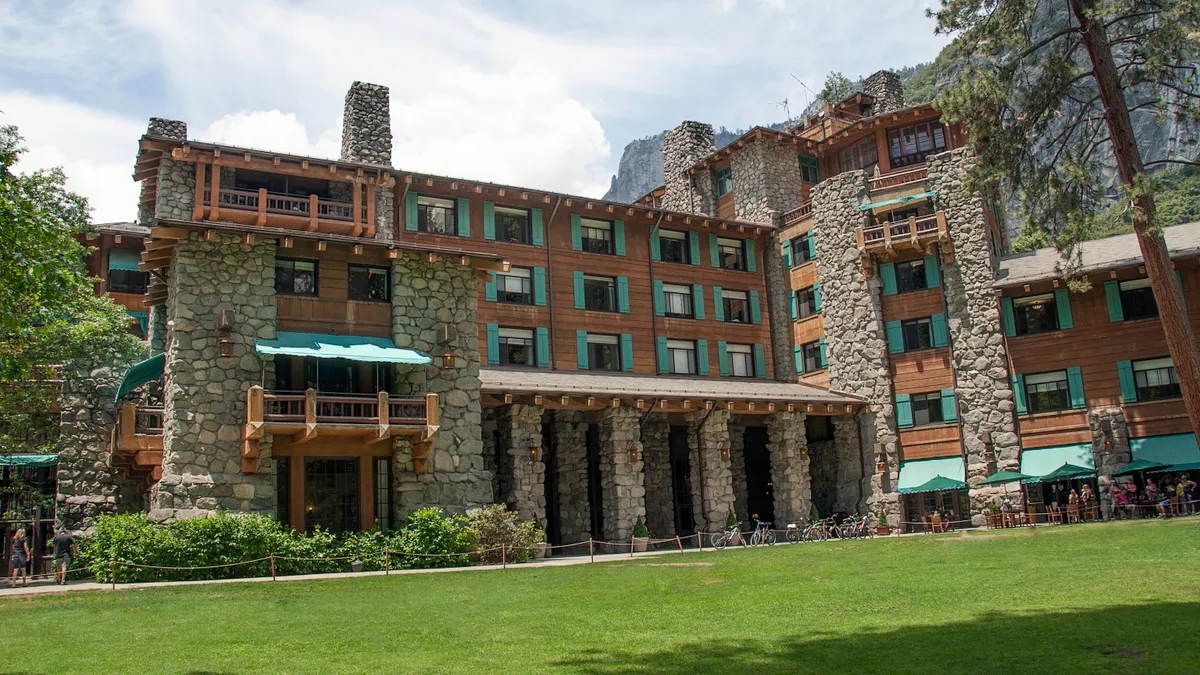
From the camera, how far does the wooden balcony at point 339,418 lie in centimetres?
2644

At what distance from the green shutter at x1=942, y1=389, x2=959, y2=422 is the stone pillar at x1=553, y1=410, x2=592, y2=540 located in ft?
48.2

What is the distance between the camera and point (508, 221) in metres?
40.2

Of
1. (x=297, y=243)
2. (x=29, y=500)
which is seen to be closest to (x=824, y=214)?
(x=297, y=243)

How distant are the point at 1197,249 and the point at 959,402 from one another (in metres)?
10.0

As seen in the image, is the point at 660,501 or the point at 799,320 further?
the point at 799,320

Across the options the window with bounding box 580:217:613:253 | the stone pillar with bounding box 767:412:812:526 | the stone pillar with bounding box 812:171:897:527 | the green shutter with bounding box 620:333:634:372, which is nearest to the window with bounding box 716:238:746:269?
A: the stone pillar with bounding box 812:171:897:527

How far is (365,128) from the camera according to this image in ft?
128

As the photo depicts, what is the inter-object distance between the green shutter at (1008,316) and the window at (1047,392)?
190 cm

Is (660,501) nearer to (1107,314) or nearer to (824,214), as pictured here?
(824,214)

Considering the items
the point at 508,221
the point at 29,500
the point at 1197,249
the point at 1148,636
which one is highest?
the point at 508,221

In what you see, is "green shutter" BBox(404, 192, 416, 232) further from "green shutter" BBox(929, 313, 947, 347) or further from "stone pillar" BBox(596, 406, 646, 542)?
"green shutter" BBox(929, 313, 947, 347)

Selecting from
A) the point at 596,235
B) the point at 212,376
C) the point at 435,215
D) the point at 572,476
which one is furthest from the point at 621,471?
the point at 212,376

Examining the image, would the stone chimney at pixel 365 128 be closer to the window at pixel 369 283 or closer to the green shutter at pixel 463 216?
the green shutter at pixel 463 216

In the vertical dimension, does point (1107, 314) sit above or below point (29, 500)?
above
